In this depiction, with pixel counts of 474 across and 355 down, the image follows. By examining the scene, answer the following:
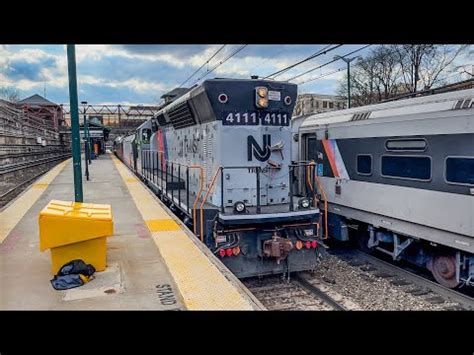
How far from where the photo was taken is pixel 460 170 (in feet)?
22.9

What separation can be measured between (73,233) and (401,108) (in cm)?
699

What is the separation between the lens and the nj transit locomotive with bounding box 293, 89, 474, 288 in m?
7.03

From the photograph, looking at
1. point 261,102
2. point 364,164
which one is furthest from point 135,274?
point 364,164

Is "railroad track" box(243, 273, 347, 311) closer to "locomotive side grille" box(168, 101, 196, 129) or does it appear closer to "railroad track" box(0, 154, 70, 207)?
"locomotive side grille" box(168, 101, 196, 129)

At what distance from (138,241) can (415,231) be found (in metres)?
5.54

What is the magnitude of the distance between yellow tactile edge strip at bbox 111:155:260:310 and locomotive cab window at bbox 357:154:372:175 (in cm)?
475

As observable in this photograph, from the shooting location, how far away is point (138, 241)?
727cm

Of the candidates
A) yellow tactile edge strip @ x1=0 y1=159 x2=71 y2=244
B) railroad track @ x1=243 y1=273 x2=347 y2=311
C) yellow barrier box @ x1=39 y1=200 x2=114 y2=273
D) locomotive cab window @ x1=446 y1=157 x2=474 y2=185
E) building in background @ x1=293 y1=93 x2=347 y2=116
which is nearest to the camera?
yellow barrier box @ x1=39 y1=200 x2=114 y2=273

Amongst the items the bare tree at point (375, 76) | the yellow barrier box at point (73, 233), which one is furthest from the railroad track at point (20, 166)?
the bare tree at point (375, 76)

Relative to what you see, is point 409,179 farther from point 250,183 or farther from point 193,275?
point 193,275

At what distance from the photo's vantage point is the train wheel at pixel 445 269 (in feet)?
25.1

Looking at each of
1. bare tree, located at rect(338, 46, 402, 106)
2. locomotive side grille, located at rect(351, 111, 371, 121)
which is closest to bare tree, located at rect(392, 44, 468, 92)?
bare tree, located at rect(338, 46, 402, 106)

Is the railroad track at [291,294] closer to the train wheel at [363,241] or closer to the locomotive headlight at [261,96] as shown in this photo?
the train wheel at [363,241]
